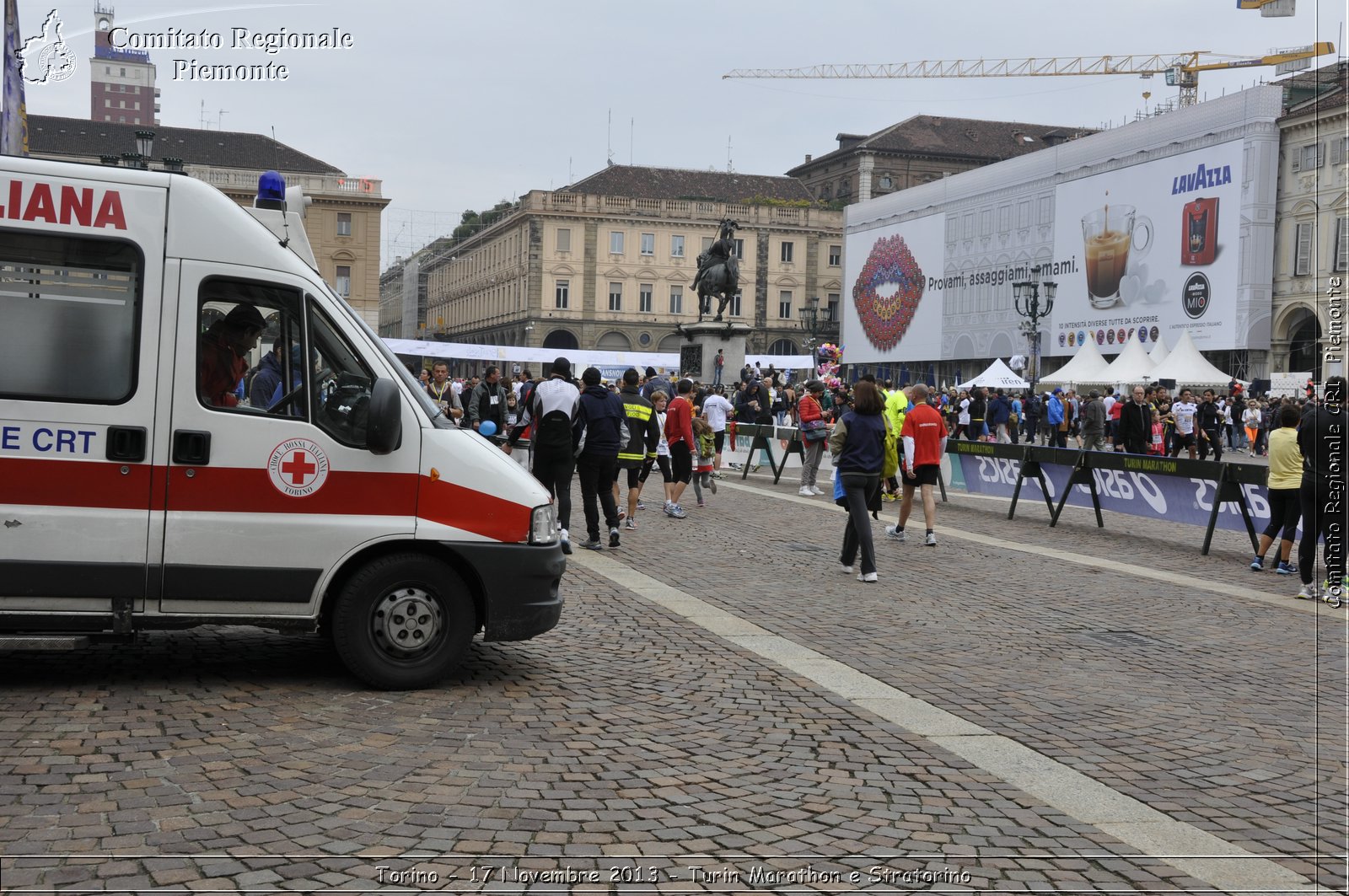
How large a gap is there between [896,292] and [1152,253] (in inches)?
821

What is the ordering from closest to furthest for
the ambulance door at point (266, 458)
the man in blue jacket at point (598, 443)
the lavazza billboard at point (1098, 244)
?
the ambulance door at point (266, 458), the man in blue jacket at point (598, 443), the lavazza billboard at point (1098, 244)

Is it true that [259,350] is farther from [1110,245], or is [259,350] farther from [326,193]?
[326,193]

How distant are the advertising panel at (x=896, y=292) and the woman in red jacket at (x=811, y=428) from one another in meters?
47.2

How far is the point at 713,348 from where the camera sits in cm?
3366

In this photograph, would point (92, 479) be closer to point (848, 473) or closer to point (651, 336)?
point (848, 473)

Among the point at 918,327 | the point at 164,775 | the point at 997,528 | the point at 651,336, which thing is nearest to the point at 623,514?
the point at 997,528

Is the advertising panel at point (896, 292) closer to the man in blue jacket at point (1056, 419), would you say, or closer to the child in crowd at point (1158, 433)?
the man in blue jacket at point (1056, 419)

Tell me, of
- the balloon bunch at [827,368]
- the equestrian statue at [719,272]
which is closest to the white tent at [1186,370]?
the balloon bunch at [827,368]

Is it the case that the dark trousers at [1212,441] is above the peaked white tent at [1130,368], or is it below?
below

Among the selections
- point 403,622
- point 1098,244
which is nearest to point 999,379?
point 1098,244

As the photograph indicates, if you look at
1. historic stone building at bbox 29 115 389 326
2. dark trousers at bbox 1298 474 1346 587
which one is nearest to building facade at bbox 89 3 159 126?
historic stone building at bbox 29 115 389 326

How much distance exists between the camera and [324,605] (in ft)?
21.7

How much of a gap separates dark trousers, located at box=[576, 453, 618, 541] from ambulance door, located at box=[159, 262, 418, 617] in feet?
20.1

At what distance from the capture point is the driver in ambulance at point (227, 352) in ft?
20.9
